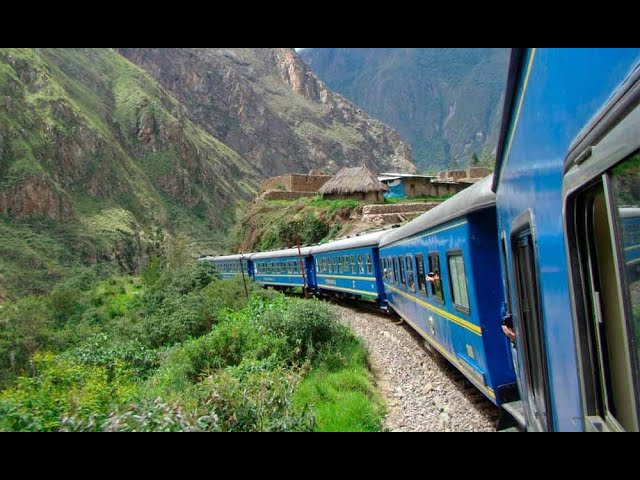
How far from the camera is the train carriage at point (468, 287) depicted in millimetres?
5699

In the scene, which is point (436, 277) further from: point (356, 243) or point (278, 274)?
point (278, 274)

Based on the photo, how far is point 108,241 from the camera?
58.2m

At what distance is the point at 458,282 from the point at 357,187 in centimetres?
3659

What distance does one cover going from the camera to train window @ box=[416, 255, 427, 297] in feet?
29.1

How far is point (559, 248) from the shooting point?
2.75 m

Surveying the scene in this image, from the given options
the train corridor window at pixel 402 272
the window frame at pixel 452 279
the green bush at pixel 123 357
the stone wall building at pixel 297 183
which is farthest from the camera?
the stone wall building at pixel 297 183

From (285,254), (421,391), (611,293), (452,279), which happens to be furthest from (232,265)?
(611,293)

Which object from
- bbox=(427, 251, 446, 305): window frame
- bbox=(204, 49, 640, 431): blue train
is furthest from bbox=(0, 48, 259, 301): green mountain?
bbox=(204, 49, 640, 431): blue train

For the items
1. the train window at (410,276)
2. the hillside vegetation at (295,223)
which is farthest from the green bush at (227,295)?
the hillside vegetation at (295,223)

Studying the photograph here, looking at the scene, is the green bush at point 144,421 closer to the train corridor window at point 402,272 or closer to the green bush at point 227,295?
→ the train corridor window at point 402,272

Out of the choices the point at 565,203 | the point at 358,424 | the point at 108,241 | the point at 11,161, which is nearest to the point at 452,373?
the point at 358,424

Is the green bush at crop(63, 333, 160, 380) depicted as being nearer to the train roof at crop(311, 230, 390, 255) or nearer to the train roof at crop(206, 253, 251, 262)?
the train roof at crop(311, 230, 390, 255)

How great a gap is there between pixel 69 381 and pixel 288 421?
2.95 meters

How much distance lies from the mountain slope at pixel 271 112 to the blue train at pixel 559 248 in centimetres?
11328
